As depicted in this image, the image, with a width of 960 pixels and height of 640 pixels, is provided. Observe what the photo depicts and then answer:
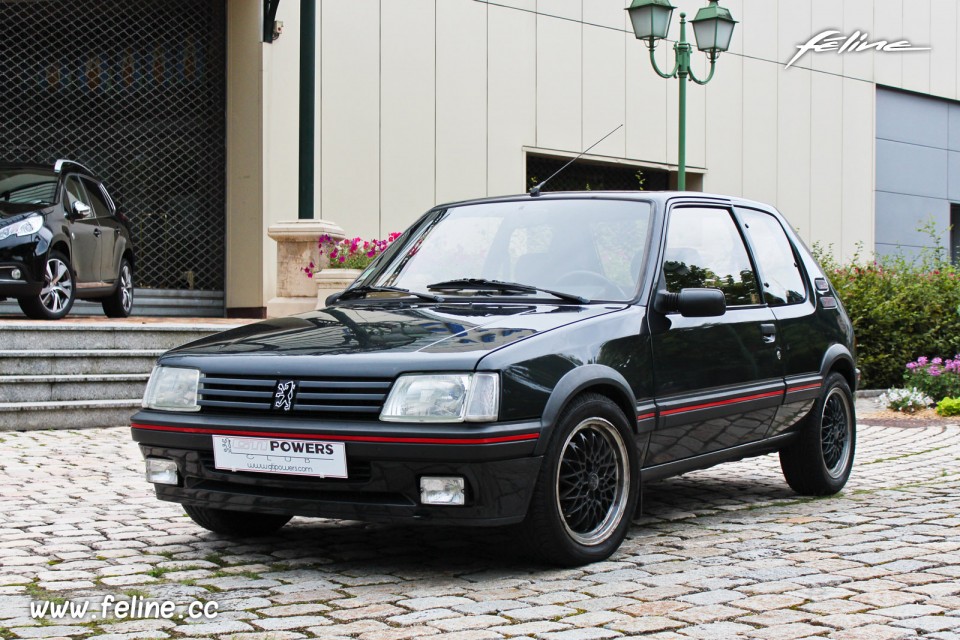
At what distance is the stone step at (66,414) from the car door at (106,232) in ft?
11.1

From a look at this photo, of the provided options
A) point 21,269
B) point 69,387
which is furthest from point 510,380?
point 21,269

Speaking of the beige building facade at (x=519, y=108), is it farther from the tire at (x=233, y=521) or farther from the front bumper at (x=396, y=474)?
the front bumper at (x=396, y=474)

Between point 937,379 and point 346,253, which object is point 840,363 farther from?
point 346,253

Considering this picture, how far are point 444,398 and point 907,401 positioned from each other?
31.3 feet

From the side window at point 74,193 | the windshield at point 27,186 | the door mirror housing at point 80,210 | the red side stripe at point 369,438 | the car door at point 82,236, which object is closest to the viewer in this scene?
the red side stripe at point 369,438

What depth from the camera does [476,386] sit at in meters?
4.55

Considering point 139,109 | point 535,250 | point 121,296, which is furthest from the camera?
point 139,109

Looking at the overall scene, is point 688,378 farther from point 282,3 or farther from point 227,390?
point 282,3

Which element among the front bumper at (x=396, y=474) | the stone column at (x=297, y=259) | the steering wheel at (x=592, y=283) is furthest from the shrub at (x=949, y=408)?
the front bumper at (x=396, y=474)

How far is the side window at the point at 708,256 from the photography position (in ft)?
19.5

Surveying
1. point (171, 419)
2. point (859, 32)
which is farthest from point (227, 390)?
point (859, 32)

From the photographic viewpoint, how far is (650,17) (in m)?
14.8

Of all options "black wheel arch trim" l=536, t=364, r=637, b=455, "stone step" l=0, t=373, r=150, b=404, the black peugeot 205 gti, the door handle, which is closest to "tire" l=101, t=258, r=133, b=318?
"stone step" l=0, t=373, r=150, b=404

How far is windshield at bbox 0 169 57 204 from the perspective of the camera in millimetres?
11555
